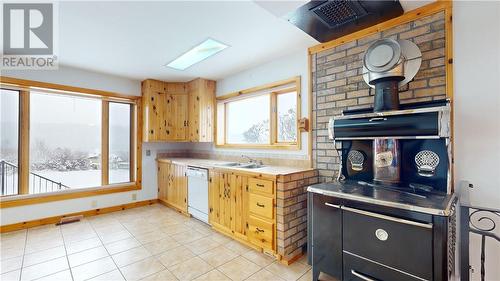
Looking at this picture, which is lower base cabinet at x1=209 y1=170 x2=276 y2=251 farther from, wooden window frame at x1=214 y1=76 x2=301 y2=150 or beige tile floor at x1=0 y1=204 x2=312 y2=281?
wooden window frame at x1=214 y1=76 x2=301 y2=150

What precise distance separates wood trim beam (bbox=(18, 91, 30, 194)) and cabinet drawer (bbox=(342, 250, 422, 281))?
4432 mm

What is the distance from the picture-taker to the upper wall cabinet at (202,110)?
413cm

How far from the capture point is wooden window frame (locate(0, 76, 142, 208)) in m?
3.23

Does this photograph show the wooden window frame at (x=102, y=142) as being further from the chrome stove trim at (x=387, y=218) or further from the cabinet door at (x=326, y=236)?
the chrome stove trim at (x=387, y=218)

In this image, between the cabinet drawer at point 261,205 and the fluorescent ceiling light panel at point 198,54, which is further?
the fluorescent ceiling light panel at point 198,54

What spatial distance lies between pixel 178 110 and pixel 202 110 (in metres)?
0.62

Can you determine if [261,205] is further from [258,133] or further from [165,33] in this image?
[165,33]

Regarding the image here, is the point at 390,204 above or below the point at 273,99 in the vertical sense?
below

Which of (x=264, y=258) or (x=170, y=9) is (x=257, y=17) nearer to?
(x=170, y=9)

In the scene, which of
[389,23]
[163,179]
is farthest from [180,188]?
[389,23]

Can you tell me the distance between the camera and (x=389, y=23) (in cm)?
212

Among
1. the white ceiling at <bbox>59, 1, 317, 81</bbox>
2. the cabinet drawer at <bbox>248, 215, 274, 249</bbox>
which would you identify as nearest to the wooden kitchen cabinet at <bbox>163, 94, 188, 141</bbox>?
the white ceiling at <bbox>59, 1, 317, 81</bbox>

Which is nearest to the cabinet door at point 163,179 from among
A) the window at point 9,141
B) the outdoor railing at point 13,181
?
the outdoor railing at point 13,181

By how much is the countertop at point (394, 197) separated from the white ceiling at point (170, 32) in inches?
61.4
